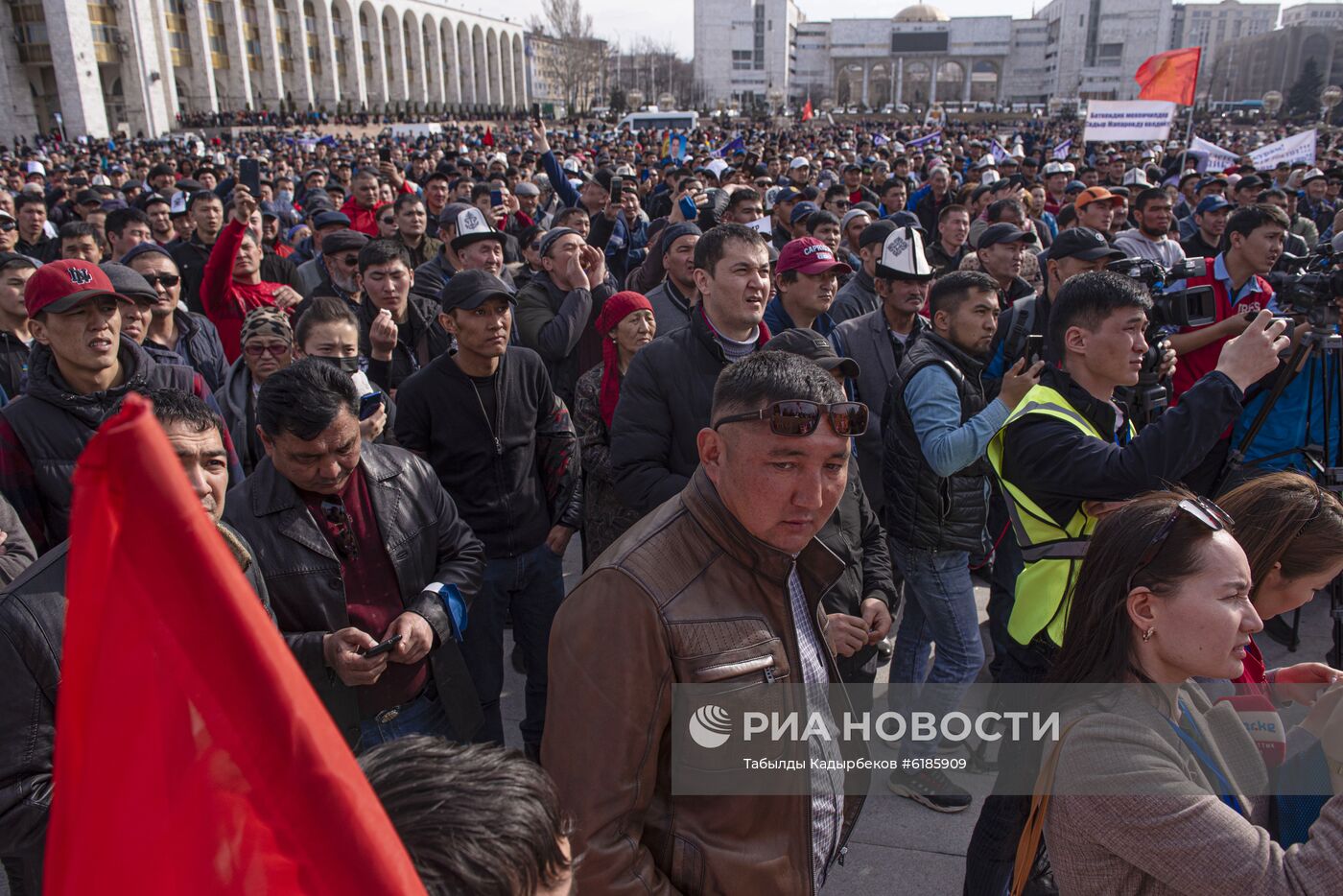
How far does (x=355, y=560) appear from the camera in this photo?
255 centimetres

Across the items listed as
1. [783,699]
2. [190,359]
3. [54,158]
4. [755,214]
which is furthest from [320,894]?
[54,158]

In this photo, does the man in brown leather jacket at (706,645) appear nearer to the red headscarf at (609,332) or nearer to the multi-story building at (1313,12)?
the red headscarf at (609,332)

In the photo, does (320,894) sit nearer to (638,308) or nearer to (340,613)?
(340,613)

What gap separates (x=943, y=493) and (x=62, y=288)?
308 centimetres

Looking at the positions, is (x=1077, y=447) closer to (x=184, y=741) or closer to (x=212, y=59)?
A: (x=184, y=741)

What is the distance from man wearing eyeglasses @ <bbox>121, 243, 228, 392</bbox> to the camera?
171 inches

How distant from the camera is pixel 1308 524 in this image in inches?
86.6

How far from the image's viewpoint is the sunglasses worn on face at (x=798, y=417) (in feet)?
5.84

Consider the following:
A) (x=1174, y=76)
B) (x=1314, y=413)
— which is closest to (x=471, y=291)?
(x=1314, y=413)

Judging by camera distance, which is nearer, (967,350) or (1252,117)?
(967,350)

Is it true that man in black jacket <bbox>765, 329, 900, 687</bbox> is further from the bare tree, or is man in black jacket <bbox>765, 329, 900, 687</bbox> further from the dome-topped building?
the dome-topped building

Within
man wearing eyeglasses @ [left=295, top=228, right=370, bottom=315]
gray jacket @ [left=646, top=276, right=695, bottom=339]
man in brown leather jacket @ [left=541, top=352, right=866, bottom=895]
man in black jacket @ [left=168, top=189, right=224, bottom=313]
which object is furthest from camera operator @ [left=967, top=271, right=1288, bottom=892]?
man in black jacket @ [left=168, top=189, right=224, bottom=313]

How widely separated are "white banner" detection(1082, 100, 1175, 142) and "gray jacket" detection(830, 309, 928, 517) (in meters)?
12.6

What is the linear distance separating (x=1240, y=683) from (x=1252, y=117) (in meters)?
67.0
